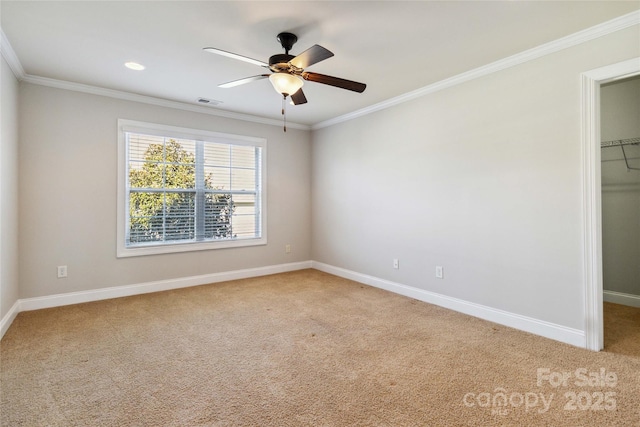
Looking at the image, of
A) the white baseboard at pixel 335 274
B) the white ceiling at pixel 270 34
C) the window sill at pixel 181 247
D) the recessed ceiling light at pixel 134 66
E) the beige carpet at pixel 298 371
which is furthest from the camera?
the window sill at pixel 181 247

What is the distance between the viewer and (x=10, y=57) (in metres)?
2.90

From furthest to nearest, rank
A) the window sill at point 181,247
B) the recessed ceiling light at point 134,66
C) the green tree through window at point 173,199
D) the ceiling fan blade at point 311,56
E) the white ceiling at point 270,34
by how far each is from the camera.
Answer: the green tree through window at point 173,199 < the window sill at point 181,247 < the recessed ceiling light at point 134,66 < the white ceiling at point 270,34 < the ceiling fan blade at point 311,56

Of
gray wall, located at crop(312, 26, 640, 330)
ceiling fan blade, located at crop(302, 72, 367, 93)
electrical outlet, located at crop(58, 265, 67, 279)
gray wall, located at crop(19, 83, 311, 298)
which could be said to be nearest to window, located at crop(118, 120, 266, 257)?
gray wall, located at crop(19, 83, 311, 298)

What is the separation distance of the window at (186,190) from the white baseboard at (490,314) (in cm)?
216

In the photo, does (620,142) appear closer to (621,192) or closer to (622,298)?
(621,192)

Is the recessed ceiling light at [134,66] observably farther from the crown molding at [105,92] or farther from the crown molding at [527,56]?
the crown molding at [527,56]

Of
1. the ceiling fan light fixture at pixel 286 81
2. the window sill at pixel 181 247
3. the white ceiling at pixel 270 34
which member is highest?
the white ceiling at pixel 270 34

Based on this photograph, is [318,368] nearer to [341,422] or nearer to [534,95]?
[341,422]

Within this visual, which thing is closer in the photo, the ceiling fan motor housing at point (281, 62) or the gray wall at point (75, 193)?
the ceiling fan motor housing at point (281, 62)

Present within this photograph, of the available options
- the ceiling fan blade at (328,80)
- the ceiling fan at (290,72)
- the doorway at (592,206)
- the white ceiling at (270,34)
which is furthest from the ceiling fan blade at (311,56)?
the doorway at (592,206)

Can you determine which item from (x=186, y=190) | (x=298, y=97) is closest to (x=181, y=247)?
(x=186, y=190)

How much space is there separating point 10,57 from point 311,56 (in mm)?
2874

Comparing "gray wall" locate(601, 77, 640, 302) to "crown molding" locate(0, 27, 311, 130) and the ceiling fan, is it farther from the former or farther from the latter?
"crown molding" locate(0, 27, 311, 130)

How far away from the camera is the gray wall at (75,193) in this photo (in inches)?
137
